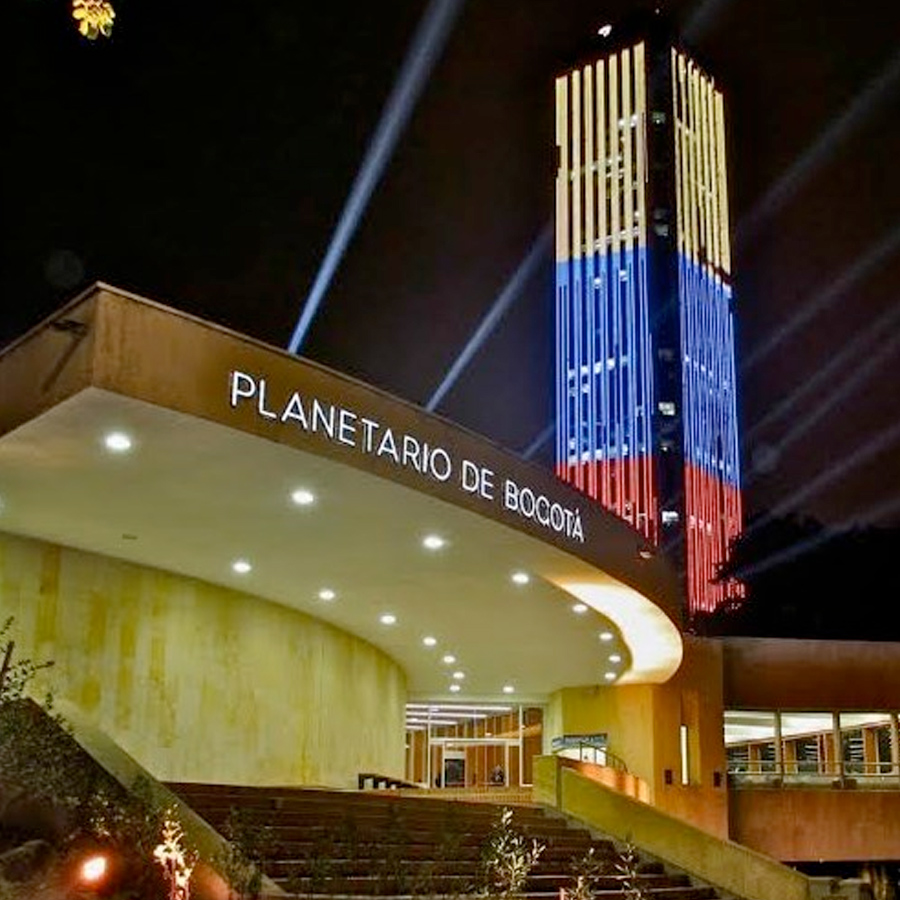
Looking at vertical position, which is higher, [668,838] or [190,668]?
[190,668]

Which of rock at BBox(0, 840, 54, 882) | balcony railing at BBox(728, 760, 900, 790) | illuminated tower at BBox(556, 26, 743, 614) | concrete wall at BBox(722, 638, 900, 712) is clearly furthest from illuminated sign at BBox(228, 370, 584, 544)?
illuminated tower at BBox(556, 26, 743, 614)

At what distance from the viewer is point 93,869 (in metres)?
11.5

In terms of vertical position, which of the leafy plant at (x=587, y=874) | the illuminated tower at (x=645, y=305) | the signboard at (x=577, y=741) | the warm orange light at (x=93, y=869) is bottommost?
the leafy plant at (x=587, y=874)

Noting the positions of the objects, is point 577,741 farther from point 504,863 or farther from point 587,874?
point 504,863

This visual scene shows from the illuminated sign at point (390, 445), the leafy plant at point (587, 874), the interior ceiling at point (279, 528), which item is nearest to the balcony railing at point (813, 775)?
the interior ceiling at point (279, 528)

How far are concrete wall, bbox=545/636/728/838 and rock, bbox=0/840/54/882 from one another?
19.9 meters

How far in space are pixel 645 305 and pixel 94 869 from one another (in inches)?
3660

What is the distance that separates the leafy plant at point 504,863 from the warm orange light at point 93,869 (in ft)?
15.8

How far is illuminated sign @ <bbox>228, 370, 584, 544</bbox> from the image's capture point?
12.9 meters

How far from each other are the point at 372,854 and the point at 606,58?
9961 centimetres

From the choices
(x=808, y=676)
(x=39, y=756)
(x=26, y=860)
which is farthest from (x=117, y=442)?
(x=808, y=676)

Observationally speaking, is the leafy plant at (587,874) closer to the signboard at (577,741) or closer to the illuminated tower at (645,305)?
the signboard at (577,741)

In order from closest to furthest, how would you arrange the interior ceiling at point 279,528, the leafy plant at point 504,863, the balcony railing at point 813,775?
1. the interior ceiling at point 279,528
2. the leafy plant at point 504,863
3. the balcony railing at point 813,775

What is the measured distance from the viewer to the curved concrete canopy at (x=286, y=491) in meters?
12.1
